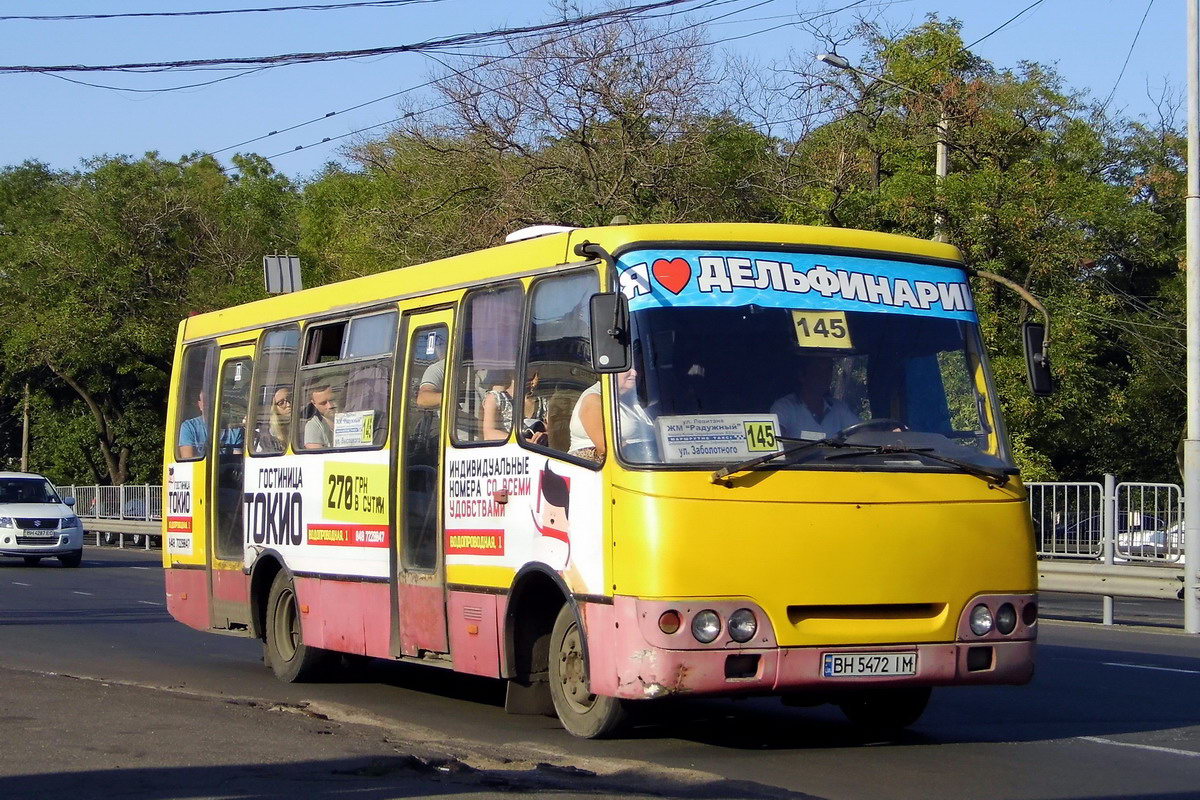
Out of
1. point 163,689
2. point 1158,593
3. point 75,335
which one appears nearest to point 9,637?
point 163,689

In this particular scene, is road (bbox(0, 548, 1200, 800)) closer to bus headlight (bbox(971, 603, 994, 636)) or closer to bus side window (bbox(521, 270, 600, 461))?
bus headlight (bbox(971, 603, 994, 636))

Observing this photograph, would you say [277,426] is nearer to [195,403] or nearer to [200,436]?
[200,436]

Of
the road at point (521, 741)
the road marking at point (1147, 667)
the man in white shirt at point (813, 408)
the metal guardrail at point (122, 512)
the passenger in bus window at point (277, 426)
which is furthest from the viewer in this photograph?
the metal guardrail at point (122, 512)

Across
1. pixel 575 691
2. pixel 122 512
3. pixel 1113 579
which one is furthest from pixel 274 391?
pixel 122 512

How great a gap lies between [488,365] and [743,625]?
262 cm

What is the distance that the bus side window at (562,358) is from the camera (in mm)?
9062

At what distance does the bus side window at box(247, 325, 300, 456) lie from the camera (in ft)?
42.2

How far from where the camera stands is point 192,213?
178 feet

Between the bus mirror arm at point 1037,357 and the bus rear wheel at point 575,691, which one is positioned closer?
the bus rear wheel at point 575,691

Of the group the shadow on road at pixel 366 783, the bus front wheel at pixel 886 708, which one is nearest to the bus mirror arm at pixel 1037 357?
the bus front wheel at pixel 886 708

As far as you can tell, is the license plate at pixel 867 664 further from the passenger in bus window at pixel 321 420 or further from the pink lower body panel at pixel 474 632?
the passenger in bus window at pixel 321 420

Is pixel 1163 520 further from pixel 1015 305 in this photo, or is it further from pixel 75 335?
pixel 75 335

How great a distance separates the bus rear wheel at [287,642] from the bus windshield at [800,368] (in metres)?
4.94

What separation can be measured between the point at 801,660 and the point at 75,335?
45.2m
